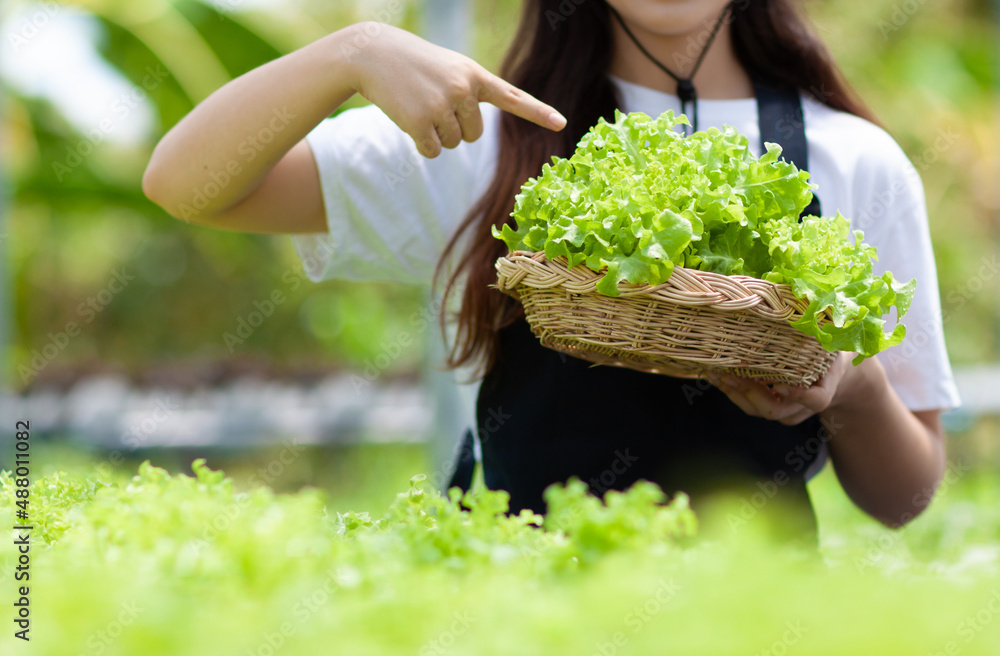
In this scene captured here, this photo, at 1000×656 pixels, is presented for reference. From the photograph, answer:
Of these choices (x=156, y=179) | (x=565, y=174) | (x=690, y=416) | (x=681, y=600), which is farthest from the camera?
(x=690, y=416)

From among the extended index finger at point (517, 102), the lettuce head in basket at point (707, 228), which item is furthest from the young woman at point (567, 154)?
the lettuce head in basket at point (707, 228)

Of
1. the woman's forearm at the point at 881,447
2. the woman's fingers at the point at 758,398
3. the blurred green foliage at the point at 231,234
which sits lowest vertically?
the blurred green foliage at the point at 231,234

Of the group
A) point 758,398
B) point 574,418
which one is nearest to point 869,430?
point 758,398

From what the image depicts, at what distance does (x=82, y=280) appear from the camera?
1228cm

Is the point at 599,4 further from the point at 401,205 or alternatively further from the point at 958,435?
the point at 958,435

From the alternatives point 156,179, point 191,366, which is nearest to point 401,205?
point 156,179

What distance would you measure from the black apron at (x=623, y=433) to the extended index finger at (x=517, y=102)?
0.55 metres

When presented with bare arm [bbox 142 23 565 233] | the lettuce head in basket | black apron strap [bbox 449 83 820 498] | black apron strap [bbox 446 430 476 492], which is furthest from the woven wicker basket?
black apron strap [bbox 446 430 476 492]

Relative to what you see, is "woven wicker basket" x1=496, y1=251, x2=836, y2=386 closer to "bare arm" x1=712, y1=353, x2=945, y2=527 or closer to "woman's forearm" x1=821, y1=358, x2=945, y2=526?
"bare arm" x1=712, y1=353, x2=945, y2=527

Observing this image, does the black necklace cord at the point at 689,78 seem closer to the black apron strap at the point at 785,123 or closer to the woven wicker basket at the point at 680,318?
the black apron strap at the point at 785,123

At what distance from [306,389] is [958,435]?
6545mm

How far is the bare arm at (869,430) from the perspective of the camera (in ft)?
4.99

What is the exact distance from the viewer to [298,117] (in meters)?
1.59

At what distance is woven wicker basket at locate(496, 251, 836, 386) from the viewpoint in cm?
124
